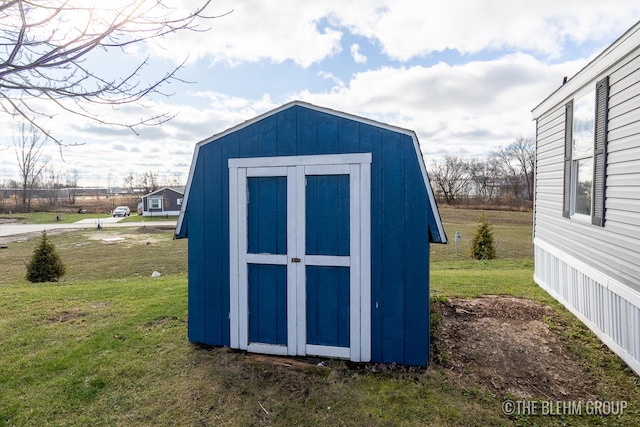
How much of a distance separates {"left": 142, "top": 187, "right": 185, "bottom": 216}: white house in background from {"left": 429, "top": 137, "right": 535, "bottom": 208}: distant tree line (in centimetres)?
2892

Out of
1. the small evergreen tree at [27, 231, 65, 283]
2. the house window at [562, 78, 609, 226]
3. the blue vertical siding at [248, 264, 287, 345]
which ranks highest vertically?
the house window at [562, 78, 609, 226]

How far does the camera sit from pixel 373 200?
125 inches

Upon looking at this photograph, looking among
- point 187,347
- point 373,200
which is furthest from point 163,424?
point 373,200

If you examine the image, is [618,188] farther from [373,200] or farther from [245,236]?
[245,236]

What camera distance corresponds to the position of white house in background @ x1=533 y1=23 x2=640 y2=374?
329cm

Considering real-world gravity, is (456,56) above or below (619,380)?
above

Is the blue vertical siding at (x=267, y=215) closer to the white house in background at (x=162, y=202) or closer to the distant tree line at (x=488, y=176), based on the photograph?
the white house in background at (x=162, y=202)

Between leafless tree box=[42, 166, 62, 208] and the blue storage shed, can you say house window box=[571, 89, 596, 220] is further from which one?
leafless tree box=[42, 166, 62, 208]

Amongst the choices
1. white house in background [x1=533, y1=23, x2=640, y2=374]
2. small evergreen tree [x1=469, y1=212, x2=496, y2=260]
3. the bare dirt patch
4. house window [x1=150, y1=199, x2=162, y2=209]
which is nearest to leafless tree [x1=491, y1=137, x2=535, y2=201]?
small evergreen tree [x1=469, y1=212, x2=496, y2=260]

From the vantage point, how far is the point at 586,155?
14.3 ft

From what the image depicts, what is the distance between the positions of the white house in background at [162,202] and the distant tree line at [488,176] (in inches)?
1138

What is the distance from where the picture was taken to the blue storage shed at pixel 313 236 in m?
3.14

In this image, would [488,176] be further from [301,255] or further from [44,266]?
[301,255]

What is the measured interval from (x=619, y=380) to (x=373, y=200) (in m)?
2.67
